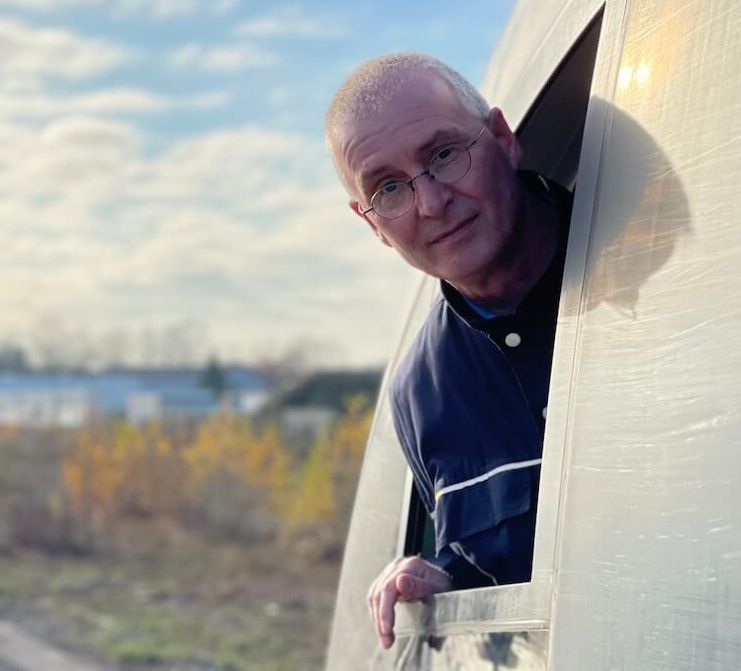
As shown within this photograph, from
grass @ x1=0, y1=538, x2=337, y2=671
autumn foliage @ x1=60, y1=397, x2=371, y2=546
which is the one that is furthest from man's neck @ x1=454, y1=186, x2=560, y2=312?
autumn foliage @ x1=60, y1=397, x2=371, y2=546

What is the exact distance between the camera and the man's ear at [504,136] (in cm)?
179

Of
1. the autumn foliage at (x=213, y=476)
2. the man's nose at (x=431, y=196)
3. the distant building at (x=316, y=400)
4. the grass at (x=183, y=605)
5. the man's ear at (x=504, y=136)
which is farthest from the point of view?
the distant building at (x=316, y=400)

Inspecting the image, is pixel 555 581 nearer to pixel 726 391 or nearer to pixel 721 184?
pixel 726 391

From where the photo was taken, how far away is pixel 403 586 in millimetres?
1854

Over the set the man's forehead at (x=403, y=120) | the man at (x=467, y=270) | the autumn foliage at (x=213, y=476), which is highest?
the autumn foliage at (x=213, y=476)

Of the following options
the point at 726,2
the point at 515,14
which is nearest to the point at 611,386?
the point at 726,2

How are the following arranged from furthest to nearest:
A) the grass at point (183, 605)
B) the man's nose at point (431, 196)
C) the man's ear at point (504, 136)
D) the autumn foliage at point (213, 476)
→ the autumn foliage at point (213, 476) < the grass at point (183, 605) < the man's ear at point (504, 136) < the man's nose at point (431, 196)

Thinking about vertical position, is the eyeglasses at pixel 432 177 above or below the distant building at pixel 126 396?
below

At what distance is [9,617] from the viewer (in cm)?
1022

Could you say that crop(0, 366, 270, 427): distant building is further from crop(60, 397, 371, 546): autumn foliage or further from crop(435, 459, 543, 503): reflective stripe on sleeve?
crop(435, 459, 543, 503): reflective stripe on sleeve

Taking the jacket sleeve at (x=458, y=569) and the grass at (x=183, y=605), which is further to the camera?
the grass at (x=183, y=605)

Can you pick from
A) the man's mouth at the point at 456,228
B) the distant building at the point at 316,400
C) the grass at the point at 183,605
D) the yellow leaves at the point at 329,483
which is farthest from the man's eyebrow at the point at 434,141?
the distant building at the point at 316,400

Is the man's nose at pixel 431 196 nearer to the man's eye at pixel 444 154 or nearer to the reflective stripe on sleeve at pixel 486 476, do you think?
the man's eye at pixel 444 154

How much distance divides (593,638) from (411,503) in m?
0.98
